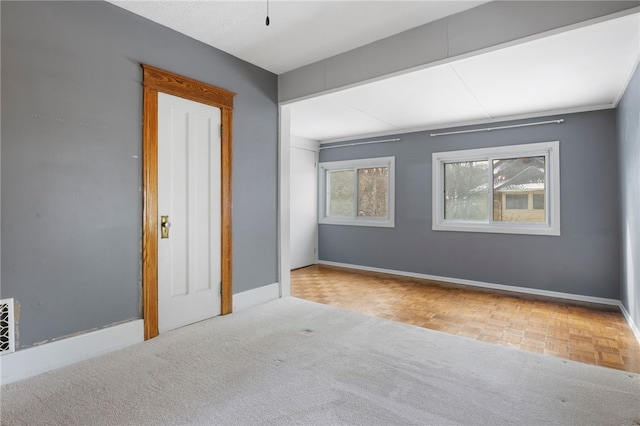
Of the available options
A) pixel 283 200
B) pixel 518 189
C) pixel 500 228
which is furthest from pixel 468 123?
pixel 283 200

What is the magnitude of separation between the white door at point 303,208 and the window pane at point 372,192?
90 centimetres

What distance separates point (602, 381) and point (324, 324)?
1.93 m

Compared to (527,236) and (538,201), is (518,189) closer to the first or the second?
(538,201)

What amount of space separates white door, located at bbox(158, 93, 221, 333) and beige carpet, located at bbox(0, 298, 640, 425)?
1.12ft

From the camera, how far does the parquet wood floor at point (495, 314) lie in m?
2.62

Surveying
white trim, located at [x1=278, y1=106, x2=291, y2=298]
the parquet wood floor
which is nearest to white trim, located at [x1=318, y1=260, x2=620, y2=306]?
the parquet wood floor

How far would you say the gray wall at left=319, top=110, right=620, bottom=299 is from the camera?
3.87 metres

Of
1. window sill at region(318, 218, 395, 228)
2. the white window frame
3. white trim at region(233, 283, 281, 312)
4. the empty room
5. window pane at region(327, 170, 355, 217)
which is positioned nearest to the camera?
the empty room

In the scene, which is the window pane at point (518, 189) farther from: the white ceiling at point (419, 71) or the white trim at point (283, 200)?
the white trim at point (283, 200)

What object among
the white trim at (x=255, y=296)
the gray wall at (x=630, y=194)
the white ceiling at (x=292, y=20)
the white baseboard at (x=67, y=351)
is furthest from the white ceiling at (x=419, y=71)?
the white baseboard at (x=67, y=351)

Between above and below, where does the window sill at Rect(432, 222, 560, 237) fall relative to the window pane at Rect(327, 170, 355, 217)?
below

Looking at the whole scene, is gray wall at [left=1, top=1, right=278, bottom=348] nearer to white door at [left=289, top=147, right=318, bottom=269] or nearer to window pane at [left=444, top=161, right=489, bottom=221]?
white door at [left=289, top=147, right=318, bottom=269]

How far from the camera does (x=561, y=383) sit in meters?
2.02

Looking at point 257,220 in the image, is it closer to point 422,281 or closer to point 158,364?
point 158,364
